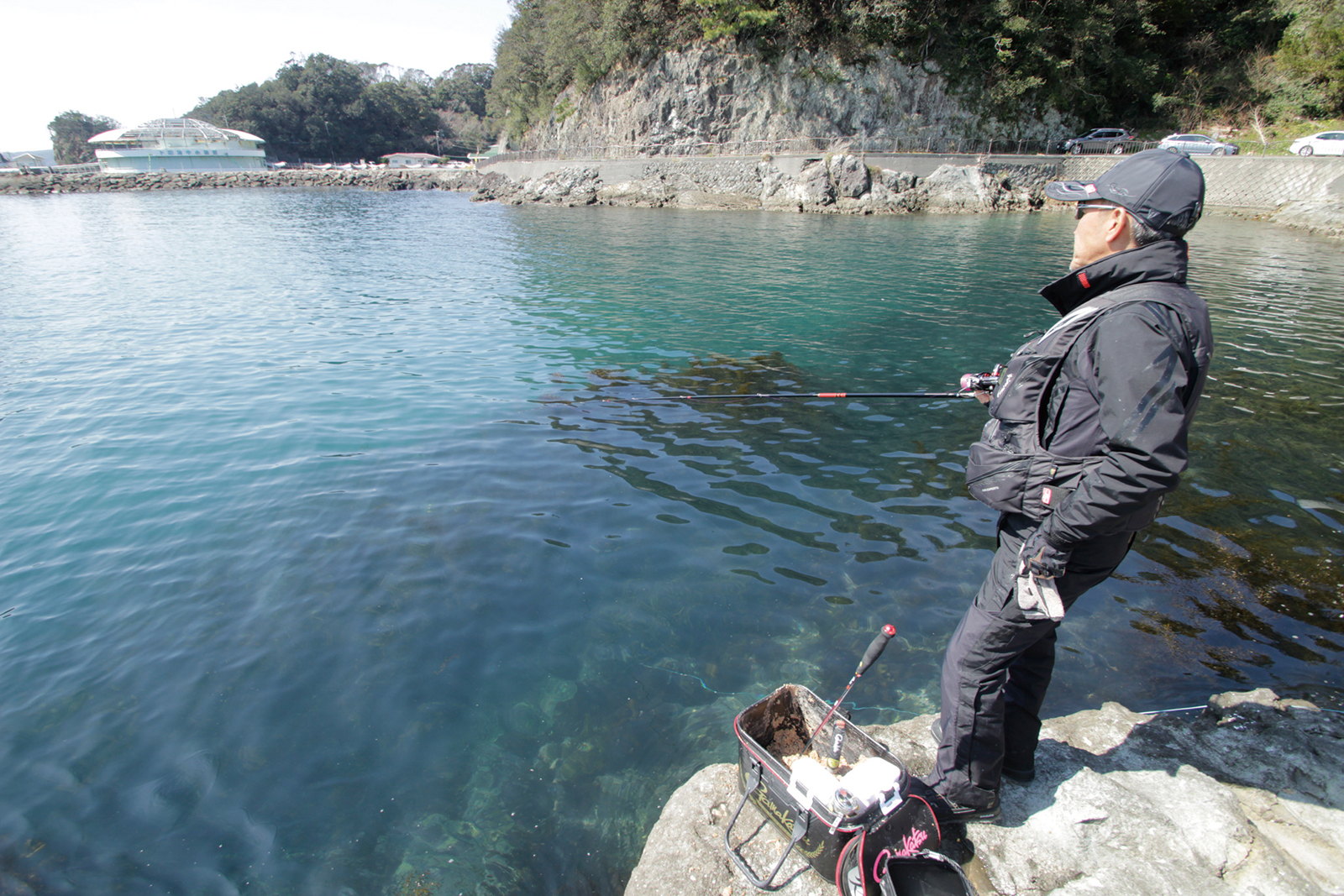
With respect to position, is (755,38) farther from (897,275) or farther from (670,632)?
(670,632)

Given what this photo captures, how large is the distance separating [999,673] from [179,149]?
124794 mm

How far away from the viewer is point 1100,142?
139 ft

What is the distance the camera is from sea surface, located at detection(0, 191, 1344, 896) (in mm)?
3828

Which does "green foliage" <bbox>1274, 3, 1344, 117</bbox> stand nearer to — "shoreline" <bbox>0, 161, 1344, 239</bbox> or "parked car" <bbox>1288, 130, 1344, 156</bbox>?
"parked car" <bbox>1288, 130, 1344, 156</bbox>

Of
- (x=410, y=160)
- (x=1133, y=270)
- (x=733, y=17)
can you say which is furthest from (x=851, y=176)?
(x=410, y=160)

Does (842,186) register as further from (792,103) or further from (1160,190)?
(1160,190)

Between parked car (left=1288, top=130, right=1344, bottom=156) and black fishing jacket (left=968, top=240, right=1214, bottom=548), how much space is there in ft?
142

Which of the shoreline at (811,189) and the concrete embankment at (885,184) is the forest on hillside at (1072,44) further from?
the shoreline at (811,189)

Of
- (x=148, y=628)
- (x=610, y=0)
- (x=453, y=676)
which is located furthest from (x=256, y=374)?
(x=610, y=0)

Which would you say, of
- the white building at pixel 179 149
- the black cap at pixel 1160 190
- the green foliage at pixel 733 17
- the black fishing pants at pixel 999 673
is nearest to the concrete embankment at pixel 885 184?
the green foliage at pixel 733 17

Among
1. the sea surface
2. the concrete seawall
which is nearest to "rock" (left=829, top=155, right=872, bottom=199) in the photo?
the concrete seawall

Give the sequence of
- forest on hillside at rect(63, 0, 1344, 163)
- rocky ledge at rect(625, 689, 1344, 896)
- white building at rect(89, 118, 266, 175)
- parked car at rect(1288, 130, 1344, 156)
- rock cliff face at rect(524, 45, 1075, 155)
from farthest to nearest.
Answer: white building at rect(89, 118, 266, 175) → rock cliff face at rect(524, 45, 1075, 155) → forest on hillside at rect(63, 0, 1344, 163) → parked car at rect(1288, 130, 1344, 156) → rocky ledge at rect(625, 689, 1344, 896)

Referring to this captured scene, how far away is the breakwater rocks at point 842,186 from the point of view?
4000 cm

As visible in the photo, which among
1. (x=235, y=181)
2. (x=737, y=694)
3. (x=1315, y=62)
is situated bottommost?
(x=737, y=694)
